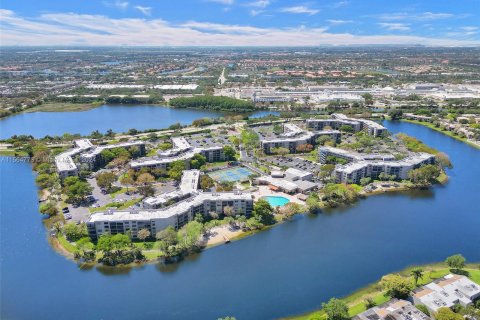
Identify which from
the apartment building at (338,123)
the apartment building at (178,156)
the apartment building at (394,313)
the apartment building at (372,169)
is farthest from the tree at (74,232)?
the apartment building at (338,123)

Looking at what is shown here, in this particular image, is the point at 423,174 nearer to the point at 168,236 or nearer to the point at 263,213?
the point at 263,213

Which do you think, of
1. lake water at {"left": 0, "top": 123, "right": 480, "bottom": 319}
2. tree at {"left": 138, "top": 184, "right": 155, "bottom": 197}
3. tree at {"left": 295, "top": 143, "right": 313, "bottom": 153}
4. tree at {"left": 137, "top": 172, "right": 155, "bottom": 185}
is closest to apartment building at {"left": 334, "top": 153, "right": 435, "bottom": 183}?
lake water at {"left": 0, "top": 123, "right": 480, "bottom": 319}

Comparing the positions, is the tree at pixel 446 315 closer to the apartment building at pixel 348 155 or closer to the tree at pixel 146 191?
the apartment building at pixel 348 155

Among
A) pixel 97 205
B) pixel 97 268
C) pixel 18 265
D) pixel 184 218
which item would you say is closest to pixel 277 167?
pixel 184 218

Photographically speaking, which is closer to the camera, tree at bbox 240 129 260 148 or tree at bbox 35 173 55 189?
tree at bbox 35 173 55 189

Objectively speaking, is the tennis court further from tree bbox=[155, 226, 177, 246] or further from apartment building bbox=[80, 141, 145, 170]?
tree bbox=[155, 226, 177, 246]

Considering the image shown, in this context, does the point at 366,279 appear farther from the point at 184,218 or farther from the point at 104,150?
the point at 104,150

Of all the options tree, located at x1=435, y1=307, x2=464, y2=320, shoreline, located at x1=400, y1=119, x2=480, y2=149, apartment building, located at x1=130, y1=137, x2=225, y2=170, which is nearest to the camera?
tree, located at x1=435, y1=307, x2=464, y2=320

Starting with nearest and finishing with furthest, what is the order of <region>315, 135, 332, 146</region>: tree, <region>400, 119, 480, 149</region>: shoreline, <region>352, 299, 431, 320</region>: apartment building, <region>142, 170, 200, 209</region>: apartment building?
<region>352, 299, 431, 320</region>: apartment building, <region>142, 170, 200, 209</region>: apartment building, <region>315, 135, 332, 146</region>: tree, <region>400, 119, 480, 149</region>: shoreline
